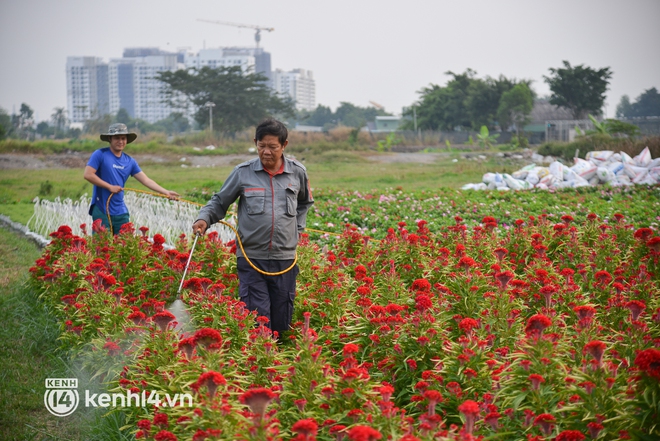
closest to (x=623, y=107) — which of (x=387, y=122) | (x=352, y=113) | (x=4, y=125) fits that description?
(x=352, y=113)

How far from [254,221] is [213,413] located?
1858mm

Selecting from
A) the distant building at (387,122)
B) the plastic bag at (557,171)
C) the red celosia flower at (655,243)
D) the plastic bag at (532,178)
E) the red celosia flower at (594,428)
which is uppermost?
the distant building at (387,122)

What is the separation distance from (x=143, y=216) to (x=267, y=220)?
5696mm

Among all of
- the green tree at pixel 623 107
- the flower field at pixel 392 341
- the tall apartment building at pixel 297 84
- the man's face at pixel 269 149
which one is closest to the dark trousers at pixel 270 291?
the flower field at pixel 392 341

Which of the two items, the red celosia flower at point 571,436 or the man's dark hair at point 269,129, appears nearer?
the red celosia flower at point 571,436

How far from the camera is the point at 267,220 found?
159 inches

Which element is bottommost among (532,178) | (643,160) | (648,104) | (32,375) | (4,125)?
(32,375)

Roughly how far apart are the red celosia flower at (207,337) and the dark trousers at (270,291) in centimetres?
121

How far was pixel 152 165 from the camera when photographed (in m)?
28.0

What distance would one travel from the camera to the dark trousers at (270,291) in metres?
4.04

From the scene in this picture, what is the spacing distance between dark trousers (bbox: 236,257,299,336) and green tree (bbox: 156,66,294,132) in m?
42.8

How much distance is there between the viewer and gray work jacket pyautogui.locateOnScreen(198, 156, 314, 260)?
405 cm

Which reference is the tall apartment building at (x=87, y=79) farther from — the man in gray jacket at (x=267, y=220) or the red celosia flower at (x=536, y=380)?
the red celosia flower at (x=536, y=380)

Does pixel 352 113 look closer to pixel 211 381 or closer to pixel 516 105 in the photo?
pixel 516 105
